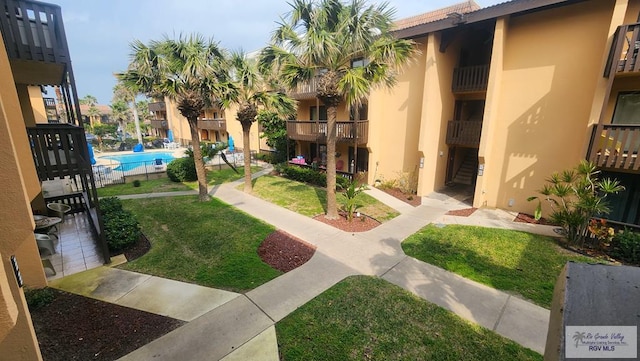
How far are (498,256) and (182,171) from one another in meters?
17.2

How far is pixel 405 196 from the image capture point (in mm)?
14195

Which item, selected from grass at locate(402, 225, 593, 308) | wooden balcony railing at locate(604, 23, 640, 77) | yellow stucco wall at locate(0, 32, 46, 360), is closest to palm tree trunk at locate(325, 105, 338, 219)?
grass at locate(402, 225, 593, 308)

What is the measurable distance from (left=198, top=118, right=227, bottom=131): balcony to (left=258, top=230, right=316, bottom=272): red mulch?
27.0 m

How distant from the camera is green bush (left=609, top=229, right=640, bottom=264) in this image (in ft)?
25.0

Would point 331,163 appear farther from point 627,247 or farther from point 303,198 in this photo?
point 627,247

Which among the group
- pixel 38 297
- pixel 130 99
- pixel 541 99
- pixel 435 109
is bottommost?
pixel 38 297

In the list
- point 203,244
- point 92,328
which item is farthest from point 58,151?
point 92,328

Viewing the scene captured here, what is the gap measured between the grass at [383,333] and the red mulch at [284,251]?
1.78 metres

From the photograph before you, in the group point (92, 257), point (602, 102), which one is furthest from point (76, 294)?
point (602, 102)

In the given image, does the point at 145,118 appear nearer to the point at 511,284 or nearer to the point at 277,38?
the point at 277,38

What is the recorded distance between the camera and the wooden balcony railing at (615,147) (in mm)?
8477

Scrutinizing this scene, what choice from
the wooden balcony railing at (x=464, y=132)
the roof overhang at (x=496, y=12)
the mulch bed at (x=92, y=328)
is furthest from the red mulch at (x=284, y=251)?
the roof overhang at (x=496, y=12)

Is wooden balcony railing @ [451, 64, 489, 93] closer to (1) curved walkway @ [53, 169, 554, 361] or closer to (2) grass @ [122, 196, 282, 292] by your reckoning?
(1) curved walkway @ [53, 169, 554, 361]

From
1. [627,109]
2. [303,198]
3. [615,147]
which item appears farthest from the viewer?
[303,198]
